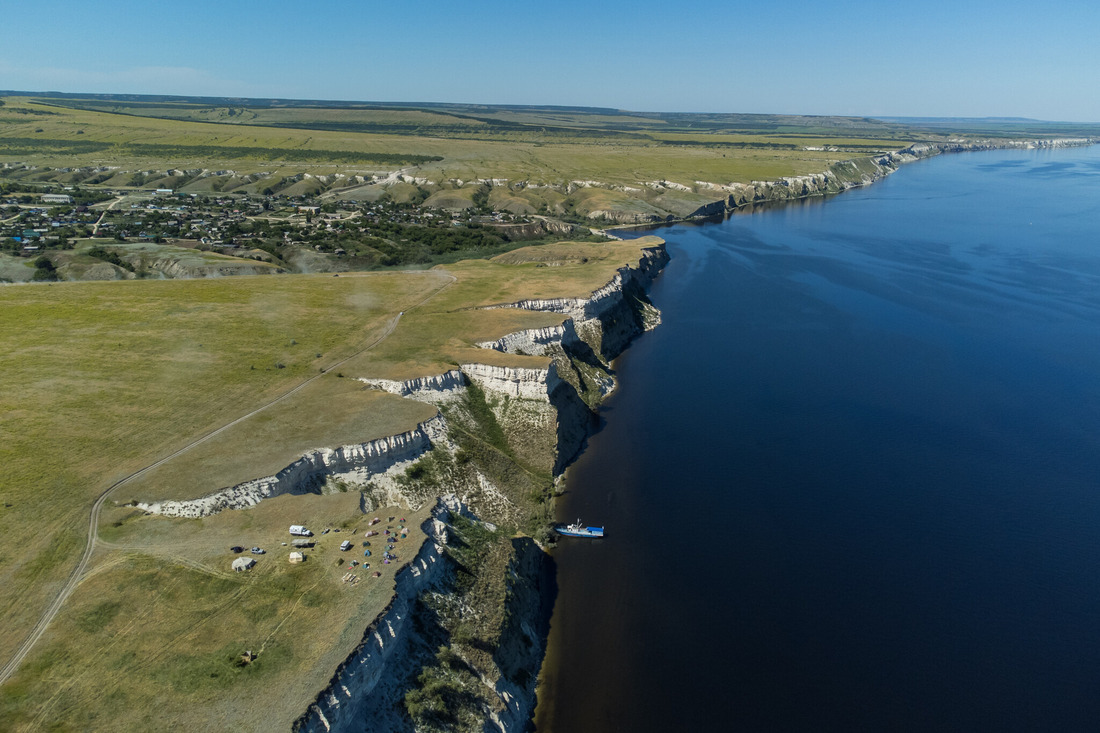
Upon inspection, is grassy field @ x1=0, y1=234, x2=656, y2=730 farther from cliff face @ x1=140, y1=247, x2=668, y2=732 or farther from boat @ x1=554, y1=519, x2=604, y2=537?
boat @ x1=554, y1=519, x2=604, y2=537

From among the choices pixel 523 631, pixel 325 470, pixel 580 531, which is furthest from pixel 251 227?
pixel 523 631

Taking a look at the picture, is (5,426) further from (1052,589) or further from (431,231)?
(431,231)

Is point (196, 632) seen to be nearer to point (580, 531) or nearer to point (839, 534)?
point (580, 531)

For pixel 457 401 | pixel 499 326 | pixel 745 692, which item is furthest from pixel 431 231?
pixel 745 692

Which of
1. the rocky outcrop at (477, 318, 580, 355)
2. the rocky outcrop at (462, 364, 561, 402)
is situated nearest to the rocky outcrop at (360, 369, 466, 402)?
the rocky outcrop at (462, 364, 561, 402)

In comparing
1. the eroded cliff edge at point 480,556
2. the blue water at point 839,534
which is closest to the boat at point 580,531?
the blue water at point 839,534

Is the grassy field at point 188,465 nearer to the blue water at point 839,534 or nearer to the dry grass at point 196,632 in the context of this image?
the dry grass at point 196,632
